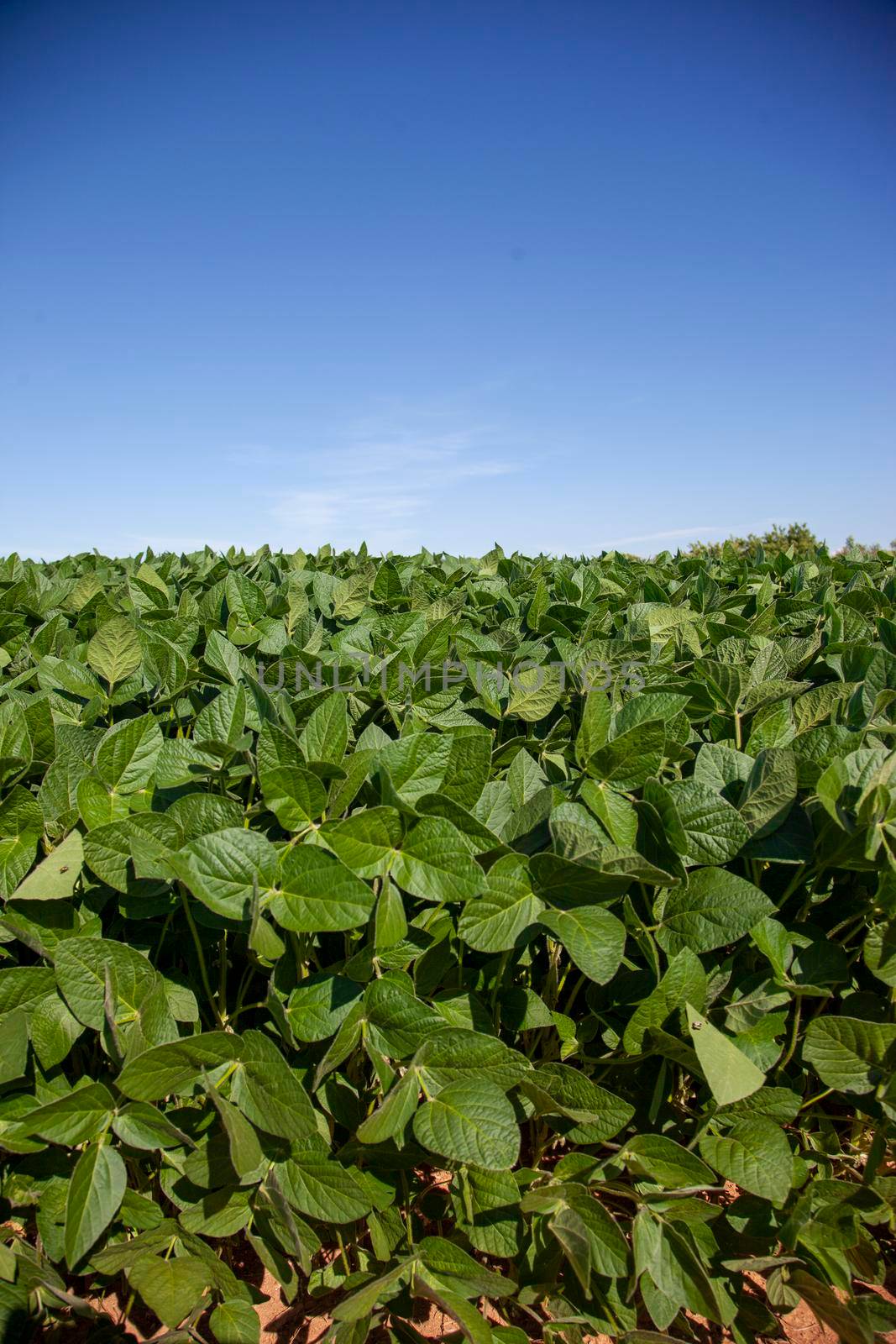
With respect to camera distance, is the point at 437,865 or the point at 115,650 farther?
the point at 115,650

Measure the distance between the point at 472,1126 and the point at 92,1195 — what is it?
2.61 feet

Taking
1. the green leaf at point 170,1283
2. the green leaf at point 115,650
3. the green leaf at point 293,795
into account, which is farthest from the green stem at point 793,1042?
the green leaf at point 115,650

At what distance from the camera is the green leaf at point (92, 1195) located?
163 cm

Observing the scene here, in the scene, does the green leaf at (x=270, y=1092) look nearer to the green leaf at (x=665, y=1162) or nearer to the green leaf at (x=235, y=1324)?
the green leaf at (x=235, y=1324)

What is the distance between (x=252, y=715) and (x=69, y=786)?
46 centimetres

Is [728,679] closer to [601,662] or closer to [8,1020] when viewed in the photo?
[601,662]

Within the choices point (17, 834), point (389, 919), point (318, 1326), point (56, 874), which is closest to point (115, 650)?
point (17, 834)

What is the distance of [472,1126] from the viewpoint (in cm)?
168

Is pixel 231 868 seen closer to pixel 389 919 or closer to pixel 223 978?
pixel 389 919

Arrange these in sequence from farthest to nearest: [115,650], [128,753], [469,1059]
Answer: [115,650] < [128,753] < [469,1059]

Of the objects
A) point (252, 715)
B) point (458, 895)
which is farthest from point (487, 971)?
point (252, 715)

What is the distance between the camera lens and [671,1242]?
6.22 feet

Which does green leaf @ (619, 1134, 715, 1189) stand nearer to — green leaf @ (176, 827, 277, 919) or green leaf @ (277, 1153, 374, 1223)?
green leaf @ (277, 1153, 374, 1223)

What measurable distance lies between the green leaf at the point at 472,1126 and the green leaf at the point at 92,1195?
643mm
